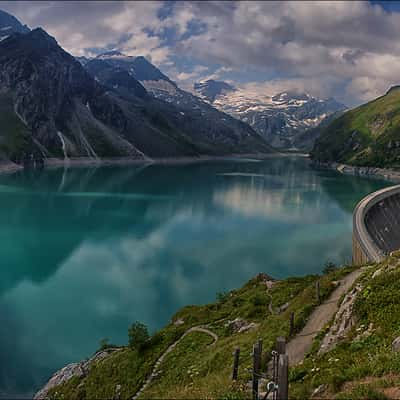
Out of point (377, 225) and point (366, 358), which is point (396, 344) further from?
point (377, 225)

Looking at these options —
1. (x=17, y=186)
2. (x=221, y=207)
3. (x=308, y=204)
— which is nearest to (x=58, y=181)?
(x=17, y=186)

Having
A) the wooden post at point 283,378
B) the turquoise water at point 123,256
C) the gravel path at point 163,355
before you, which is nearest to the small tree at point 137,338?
the gravel path at point 163,355

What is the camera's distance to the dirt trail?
21.3 metres

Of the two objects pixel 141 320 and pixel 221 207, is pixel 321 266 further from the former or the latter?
pixel 221 207

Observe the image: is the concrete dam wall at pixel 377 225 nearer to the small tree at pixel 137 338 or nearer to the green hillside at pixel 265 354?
the green hillside at pixel 265 354

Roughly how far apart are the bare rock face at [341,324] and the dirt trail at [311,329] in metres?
0.90

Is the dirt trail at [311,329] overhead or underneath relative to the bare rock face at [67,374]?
overhead

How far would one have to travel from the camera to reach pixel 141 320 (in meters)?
46.5

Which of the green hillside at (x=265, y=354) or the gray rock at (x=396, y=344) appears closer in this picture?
the green hillside at (x=265, y=354)

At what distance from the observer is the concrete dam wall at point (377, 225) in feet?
195

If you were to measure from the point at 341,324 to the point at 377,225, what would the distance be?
63864 millimetres

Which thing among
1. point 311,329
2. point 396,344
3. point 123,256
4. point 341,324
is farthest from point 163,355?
point 123,256

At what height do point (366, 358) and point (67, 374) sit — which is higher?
point (366, 358)

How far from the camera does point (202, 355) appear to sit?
82.4 feet
